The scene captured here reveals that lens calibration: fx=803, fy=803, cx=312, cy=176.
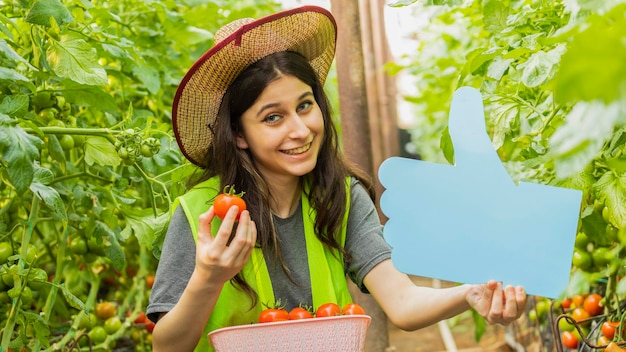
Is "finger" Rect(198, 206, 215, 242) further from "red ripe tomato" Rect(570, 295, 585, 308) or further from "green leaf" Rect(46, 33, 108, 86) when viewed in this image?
"red ripe tomato" Rect(570, 295, 585, 308)

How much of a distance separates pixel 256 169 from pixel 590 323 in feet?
3.55

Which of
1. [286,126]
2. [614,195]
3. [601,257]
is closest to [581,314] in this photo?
[601,257]

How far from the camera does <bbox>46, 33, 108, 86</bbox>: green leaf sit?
5.88 feet

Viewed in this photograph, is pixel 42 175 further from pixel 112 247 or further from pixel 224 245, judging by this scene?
pixel 224 245

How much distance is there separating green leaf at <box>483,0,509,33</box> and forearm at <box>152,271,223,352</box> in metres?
0.88

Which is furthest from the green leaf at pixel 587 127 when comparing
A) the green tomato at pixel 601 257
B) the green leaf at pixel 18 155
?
the green tomato at pixel 601 257

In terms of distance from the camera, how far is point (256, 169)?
1.80 meters

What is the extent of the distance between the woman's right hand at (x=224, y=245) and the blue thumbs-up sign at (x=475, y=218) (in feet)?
0.79

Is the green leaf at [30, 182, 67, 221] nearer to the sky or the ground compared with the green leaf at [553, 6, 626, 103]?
nearer to the ground

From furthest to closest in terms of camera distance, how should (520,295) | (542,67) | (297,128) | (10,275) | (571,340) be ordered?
(571,340) < (10,275) < (297,128) < (542,67) < (520,295)

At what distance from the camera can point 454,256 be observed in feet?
4.37

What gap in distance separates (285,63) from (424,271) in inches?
23.6

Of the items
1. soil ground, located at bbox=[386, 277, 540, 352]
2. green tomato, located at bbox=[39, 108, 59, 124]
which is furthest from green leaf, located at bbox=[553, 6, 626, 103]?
soil ground, located at bbox=[386, 277, 540, 352]

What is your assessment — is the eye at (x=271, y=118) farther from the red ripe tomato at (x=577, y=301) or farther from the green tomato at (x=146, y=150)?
the red ripe tomato at (x=577, y=301)
